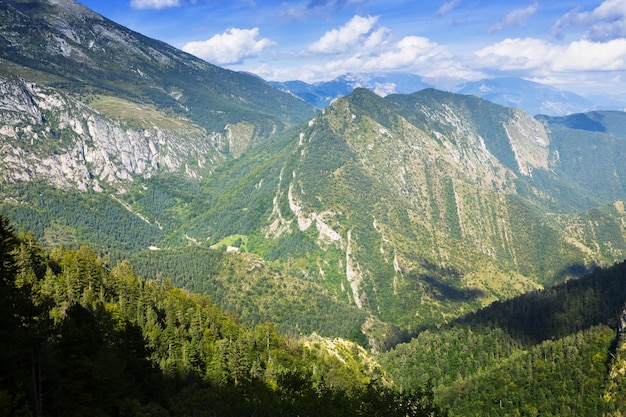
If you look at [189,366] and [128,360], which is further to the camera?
[189,366]

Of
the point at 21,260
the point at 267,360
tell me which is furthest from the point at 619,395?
the point at 21,260

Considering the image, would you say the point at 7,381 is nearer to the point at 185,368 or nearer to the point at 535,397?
the point at 185,368

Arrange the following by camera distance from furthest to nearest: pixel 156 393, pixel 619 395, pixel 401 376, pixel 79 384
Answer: pixel 401 376 < pixel 619 395 < pixel 156 393 < pixel 79 384

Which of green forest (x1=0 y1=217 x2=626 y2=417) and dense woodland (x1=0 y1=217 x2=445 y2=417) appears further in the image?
green forest (x1=0 y1=217 x2=626 y2=417)

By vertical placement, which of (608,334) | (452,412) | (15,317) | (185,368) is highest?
(15,317)

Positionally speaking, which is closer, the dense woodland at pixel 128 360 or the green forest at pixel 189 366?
the dense woodland at pixel 128 360

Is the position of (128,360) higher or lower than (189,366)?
higher

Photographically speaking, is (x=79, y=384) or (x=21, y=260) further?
(x=21, y=260)

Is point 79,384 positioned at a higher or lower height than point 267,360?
higher
